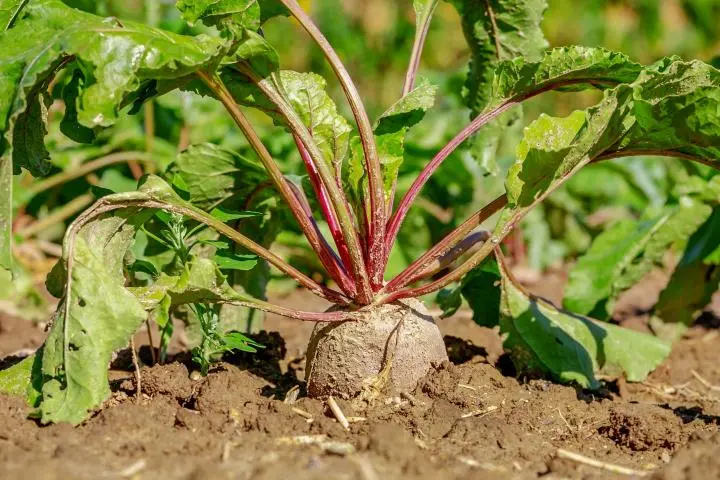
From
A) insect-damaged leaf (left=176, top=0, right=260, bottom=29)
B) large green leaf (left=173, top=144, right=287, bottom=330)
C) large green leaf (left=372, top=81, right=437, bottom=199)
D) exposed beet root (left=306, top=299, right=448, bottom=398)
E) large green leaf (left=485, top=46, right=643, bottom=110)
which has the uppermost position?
insect-damaged leaf (left=176, top=0, right=260, bottom=29)

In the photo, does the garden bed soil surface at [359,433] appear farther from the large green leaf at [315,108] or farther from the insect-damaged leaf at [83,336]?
the large green leaf at [315,108]

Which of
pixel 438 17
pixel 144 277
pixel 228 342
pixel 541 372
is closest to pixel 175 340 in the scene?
pixel 144 277

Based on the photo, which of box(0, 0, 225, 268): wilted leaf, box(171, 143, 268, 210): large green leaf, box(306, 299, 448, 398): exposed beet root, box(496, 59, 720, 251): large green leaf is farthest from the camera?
box(171, 143, 268, 210): large green leaf

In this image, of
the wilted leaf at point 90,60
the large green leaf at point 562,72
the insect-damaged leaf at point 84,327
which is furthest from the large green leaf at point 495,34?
the insect-damaged leaf at point 84,327

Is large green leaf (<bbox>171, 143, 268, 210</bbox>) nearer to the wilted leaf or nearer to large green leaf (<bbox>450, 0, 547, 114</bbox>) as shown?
the wilted leaf

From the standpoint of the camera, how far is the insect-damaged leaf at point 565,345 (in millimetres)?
3072

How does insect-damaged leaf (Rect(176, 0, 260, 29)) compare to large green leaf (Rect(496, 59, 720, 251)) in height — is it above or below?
above

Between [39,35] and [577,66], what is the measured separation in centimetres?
151

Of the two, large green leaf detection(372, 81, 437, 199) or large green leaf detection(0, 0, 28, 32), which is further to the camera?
large green leaf detection(372, 81, 437, 199)

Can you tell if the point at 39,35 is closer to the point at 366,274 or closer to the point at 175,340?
the point at 366,274

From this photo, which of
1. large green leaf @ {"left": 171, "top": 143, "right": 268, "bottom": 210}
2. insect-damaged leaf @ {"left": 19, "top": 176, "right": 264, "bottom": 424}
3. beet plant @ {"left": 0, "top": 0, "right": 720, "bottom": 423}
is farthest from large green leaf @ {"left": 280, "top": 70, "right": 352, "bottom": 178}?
insect-damaged leaf @ {"left": 19, "top": 176, "right": 264, "bottom": 424}

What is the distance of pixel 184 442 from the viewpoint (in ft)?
7.28

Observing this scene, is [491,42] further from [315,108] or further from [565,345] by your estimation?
[565,345]

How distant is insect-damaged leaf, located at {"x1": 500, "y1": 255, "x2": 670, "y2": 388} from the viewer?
307cm
